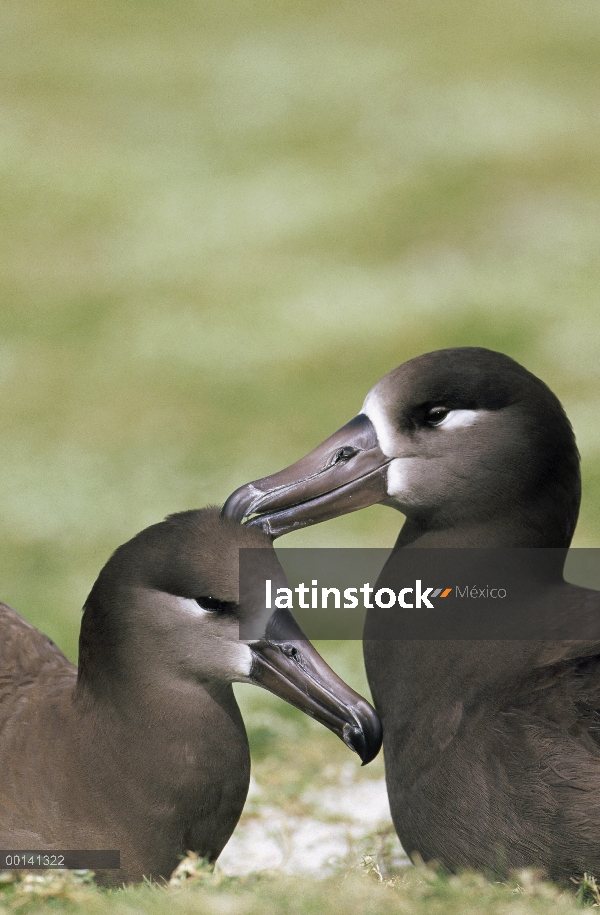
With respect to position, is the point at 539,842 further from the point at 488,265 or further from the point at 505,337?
the point at 488,265

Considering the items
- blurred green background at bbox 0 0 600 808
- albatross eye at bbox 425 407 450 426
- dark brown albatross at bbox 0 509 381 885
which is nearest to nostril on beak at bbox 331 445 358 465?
albatross eye at bbox 425 407 450 426

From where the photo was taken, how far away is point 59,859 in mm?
4355

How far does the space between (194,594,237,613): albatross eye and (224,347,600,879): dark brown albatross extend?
1.01 ft

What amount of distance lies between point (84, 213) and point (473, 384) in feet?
39.2

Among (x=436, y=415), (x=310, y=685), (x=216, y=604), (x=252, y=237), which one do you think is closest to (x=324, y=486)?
(x=436, y=415)

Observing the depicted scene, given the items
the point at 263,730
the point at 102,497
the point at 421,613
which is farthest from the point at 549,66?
Answer: the point at 421,613

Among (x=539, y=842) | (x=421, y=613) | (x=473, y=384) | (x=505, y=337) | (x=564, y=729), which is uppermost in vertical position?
(x=505, y=337)

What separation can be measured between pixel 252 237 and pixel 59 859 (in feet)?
38.1

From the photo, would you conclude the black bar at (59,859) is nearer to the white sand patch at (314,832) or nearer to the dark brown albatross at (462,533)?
the white sand patch at (314,832)

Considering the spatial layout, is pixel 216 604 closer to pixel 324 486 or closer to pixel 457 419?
pixel 324 486

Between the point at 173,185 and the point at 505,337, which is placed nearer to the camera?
the point at 505,337

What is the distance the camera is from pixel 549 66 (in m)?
19.8

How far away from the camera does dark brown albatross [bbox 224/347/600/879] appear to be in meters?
4.36

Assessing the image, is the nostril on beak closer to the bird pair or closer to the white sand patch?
the bird pair
